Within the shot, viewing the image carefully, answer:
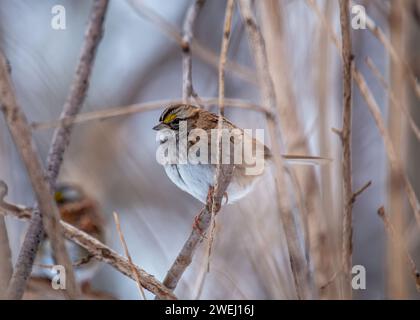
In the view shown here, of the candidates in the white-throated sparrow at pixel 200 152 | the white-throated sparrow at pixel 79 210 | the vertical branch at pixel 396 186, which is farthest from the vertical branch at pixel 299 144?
the white-throated sparrow at pixel 79 210

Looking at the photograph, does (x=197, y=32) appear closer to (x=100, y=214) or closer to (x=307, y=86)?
(x=100, y=214)

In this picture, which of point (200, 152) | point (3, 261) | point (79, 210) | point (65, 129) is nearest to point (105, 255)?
point (3, 261)

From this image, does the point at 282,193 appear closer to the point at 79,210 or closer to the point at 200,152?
the point at 200,152

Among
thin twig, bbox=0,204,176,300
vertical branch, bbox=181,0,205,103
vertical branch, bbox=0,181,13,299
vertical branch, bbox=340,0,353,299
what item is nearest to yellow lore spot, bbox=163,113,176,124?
vertical branch, bbox=181,0,205,103
